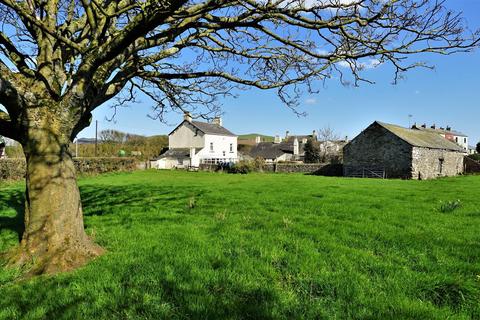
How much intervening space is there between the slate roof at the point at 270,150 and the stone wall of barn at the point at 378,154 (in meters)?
36.3

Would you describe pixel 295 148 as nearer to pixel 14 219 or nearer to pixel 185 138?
pixel 185 138

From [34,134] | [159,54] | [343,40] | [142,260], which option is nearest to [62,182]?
[34,134]

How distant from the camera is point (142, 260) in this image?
5168 mm

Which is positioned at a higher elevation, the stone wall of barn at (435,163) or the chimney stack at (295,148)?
the chimney stack at (295,148)

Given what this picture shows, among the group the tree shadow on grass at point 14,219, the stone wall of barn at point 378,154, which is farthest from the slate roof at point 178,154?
the tree shadow on grass at point 14,219

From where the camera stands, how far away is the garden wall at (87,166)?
24.6m

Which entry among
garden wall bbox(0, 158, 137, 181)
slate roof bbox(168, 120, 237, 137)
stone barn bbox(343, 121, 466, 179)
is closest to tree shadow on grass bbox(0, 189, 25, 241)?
garden wall bbox(0, 158, 137, 181)

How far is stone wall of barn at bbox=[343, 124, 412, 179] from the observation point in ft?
112

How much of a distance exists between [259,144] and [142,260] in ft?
252

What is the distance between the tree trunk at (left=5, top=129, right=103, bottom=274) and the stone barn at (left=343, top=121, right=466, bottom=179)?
112ft

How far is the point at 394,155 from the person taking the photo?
115 feet

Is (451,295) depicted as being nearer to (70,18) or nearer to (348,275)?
(348,275)

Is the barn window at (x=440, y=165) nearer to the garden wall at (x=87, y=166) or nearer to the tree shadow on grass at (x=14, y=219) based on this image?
the garden wall at (x=87, y=166)

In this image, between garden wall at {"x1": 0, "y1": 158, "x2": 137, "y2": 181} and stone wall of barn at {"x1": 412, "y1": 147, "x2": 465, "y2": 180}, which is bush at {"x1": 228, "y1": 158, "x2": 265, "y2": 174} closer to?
garden wall at {"x1": 0, "y1": 158, "x2": 137, "y2": 181}
